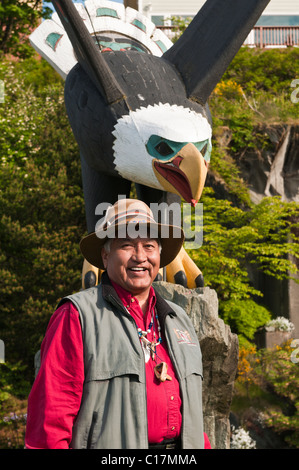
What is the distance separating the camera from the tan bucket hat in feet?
6.95

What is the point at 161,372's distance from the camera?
1940 mm

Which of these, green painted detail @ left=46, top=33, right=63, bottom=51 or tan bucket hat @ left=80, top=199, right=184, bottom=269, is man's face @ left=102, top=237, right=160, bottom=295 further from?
green painted detail @ left=46, top=33, right=63, bottom=51

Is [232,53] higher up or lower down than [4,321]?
higher up

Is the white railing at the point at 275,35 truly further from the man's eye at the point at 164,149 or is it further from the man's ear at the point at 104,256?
the man's ear at the point at 104,256

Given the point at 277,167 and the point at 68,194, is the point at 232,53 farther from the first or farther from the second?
the point at 277,167

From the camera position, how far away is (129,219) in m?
2.13

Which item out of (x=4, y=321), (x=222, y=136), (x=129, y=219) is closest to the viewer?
(x=129, y=219)

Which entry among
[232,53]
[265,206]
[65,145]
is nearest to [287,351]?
[265,206]

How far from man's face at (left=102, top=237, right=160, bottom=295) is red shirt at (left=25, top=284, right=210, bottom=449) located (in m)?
0.24

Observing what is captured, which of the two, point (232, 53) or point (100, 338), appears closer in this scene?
point (100, 338)

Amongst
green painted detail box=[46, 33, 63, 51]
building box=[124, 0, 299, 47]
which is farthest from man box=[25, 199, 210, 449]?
building box=[124, 0, 299, 47]

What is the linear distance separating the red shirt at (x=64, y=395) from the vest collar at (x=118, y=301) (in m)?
0.15

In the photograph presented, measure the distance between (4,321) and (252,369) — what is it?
355 cm

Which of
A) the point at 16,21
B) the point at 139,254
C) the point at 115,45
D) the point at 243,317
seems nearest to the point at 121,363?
the point at 139,254
